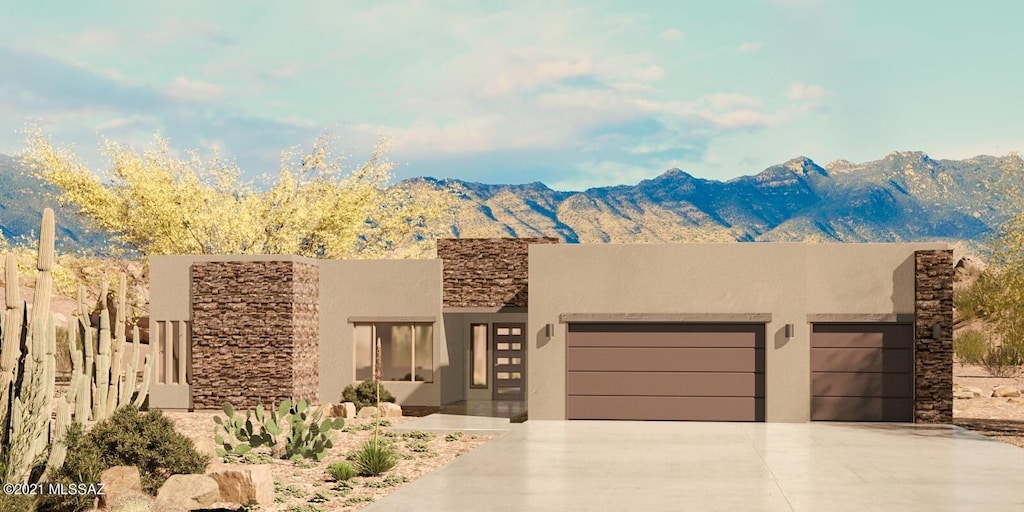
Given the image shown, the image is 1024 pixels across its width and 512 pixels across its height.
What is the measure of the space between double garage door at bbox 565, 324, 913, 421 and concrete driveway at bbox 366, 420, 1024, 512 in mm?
1188

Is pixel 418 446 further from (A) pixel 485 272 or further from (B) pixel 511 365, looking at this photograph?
(B) pixel 511 365

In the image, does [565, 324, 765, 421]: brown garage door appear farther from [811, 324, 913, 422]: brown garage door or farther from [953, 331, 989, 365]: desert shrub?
[953, 331, 989, 365]: desert shrub

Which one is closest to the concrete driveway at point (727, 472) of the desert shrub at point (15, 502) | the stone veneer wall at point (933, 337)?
the stone veneer wall at point (933, 337)

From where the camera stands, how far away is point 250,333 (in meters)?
24.5

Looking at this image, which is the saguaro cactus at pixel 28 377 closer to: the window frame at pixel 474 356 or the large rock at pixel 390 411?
the large rock at pixel 390 411

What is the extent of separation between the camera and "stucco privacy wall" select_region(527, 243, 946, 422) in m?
20.8

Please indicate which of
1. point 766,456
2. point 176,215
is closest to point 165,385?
point 176,215

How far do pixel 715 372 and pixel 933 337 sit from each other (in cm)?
403

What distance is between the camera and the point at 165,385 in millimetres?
25188

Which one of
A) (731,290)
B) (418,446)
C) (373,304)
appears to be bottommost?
(418,446)

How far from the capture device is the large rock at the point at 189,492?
11766 mm

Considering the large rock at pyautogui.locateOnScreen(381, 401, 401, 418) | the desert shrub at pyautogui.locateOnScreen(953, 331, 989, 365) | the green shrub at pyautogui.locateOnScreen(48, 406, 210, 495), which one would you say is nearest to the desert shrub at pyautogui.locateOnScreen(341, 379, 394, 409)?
the large rock at pyautogui.locateOnScreen(381, 401, 401, 418)

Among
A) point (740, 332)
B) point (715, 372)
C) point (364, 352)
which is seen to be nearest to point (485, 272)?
point (364, 352)

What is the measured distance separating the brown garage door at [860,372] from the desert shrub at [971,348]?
750 inches
